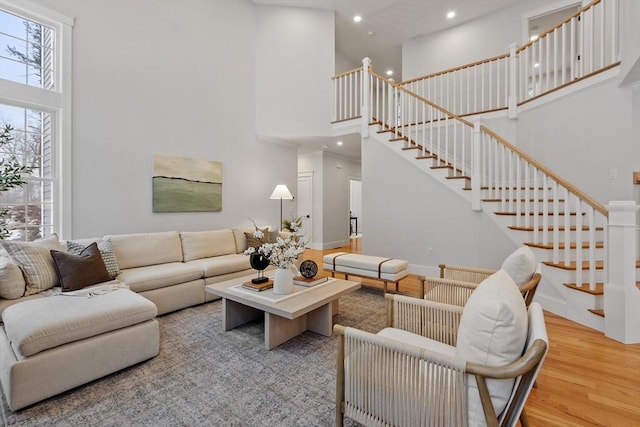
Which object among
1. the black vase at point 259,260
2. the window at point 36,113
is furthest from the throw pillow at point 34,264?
the black vase at point 259,260

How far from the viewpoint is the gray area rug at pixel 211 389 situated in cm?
157

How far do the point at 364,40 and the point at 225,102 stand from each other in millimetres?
3834

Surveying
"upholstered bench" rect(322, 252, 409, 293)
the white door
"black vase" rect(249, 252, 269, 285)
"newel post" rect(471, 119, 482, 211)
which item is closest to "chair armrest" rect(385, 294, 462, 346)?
"black vase" rect(249, 252, 269, 285)

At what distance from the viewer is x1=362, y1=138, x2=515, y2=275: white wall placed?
3947 millimetres

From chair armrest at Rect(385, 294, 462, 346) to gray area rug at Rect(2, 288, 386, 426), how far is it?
2.08 feet

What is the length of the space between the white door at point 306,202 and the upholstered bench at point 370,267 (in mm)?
3349

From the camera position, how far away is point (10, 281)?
7.30 feet

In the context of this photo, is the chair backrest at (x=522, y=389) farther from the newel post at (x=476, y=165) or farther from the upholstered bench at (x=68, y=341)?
the newel post at (x=476, y=165)

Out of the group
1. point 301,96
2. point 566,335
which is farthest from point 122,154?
point 566,335

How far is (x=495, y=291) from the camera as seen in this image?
1.08 metres

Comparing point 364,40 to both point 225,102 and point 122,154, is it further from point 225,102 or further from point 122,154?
point 122,154

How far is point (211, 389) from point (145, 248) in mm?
2336

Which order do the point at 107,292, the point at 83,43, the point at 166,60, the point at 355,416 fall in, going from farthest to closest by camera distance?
1. the point at 166,60
2. the point at 83,43
3. the point at 107,292
4. the point at 355,416

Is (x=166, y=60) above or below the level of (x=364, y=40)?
below
